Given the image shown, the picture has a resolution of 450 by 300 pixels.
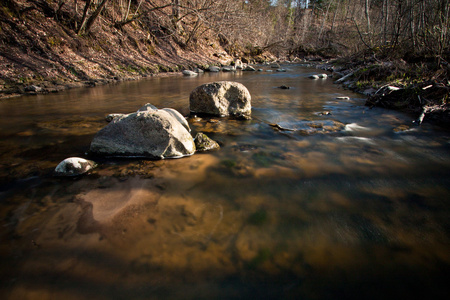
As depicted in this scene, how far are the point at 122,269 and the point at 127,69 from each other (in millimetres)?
13649

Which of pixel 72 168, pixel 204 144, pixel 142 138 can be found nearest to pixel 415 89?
pixel 204 144

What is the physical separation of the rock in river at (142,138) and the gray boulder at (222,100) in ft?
7.80

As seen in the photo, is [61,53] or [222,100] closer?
[222,100]

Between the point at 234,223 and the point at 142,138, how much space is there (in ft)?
6.41

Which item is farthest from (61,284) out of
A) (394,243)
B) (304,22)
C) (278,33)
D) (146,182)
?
(304,22)

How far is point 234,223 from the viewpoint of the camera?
204 centimetres

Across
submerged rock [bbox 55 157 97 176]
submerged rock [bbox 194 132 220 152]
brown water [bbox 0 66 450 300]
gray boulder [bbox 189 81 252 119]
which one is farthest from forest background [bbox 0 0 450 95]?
submerged rock [bbox 55 157 97 176]

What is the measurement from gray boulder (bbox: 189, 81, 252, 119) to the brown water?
1.92 metres

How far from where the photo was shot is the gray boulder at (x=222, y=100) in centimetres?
543

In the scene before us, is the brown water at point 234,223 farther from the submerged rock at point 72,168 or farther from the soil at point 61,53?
the soil at point 61,53

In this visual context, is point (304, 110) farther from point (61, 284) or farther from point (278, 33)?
point (278, 33)

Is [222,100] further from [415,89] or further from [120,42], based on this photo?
[120,42]

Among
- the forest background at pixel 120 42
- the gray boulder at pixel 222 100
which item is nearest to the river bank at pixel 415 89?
the forest background at pixel 120 42

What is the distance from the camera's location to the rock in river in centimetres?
320
